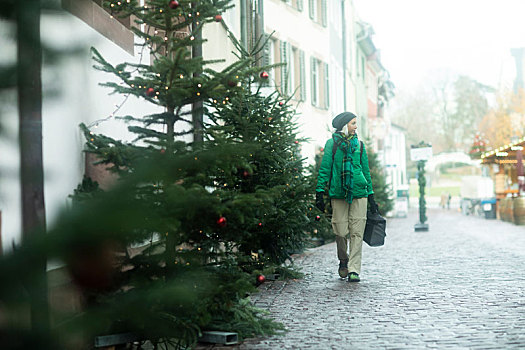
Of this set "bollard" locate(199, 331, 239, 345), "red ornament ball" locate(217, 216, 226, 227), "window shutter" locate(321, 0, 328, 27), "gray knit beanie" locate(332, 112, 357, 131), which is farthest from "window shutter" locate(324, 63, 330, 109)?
"red ornament ball" locate(217, 216, 226, 227)

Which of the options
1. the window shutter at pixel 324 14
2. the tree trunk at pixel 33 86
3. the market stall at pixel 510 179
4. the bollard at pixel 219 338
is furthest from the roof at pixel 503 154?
the tree trunk at pixel 33 86

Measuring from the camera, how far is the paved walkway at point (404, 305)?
5.57m

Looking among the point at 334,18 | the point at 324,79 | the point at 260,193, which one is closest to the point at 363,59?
the point at 334,18

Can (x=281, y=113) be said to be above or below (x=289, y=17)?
below

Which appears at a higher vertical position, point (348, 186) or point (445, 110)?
point (445, 110)

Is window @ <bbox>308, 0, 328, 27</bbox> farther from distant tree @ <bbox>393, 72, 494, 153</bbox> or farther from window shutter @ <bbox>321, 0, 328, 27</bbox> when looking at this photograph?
distant tree @ <bbox>393, 72, 494, 153</bbox>

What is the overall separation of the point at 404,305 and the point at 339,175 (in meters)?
2.34

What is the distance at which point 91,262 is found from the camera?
3.00 ft

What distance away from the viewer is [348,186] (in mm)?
9227

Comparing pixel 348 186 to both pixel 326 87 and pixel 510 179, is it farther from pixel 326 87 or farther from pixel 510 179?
pixel 510 179

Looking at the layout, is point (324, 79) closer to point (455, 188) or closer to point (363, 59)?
point (363, 59)

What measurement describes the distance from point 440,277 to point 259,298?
9.17ft

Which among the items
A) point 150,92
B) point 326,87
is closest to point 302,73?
point 326,87

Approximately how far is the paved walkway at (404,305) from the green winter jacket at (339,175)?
3.44 feet
